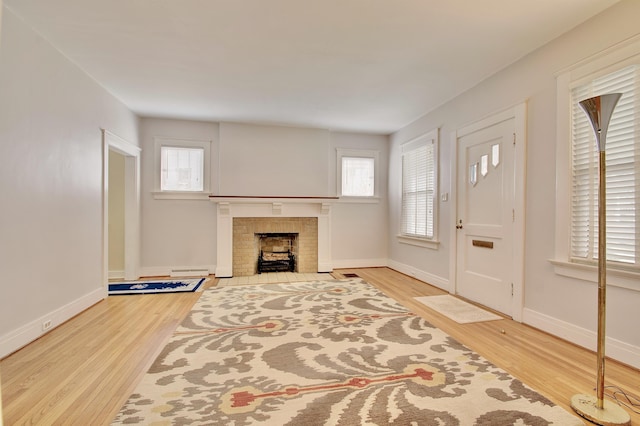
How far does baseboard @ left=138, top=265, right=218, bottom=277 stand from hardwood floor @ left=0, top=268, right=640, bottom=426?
5.24ft

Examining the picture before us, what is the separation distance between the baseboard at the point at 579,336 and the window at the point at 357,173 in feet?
11.4

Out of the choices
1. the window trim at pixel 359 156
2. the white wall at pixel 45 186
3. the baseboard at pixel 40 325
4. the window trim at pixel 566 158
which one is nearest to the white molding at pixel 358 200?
the window trim at pixel 359 156

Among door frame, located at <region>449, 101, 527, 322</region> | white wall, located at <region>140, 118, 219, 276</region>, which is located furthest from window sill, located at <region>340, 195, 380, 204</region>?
door frame, located at <region>449, 101, 527, 322</region>

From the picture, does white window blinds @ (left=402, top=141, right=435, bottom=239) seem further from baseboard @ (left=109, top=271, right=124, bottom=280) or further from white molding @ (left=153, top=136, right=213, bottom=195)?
baseboard @ (left=109, top=271, right=124, bottom=280)

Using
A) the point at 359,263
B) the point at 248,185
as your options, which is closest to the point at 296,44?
the point at 248,185

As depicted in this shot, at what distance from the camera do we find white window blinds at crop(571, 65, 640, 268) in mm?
2240

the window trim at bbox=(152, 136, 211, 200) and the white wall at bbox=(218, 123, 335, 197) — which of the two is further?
the white wall at bbox=(218, 123, 335, 197)

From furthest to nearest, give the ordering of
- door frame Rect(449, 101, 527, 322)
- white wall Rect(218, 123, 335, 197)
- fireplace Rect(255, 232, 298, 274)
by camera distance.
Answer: fireplace Rect(255, 232, 298, 274) → white wall Rect(218, 123, 335, 197) → door frame Rect(449, 101, 527, 322)

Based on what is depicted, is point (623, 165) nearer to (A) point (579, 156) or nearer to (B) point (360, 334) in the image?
(A) point (579, 156)

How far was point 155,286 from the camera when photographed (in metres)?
4.49

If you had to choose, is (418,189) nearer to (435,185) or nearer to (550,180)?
(435,185)

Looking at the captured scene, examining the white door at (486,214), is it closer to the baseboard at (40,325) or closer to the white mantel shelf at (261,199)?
the white mantel shelf at (261,199)

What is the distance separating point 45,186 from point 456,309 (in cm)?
423

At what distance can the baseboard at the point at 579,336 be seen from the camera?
87.9 inches
